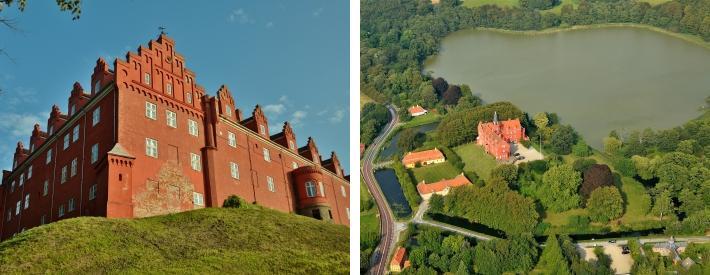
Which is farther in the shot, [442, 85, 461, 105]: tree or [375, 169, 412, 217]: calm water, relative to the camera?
[442, 85, 461, 105]: tree

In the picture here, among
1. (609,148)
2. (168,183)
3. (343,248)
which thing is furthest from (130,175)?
(609,148)

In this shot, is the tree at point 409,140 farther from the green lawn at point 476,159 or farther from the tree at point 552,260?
the tree at point 552,260

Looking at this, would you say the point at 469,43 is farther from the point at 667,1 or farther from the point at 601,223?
the point at 601,223

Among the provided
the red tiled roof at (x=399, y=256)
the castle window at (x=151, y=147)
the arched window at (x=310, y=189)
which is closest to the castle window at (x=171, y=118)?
the castle window at (x=151, y=147)

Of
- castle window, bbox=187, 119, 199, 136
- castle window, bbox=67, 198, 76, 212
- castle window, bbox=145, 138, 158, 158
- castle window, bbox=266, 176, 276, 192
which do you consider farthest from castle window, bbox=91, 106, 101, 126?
castle window, bbox=266, 176, 276, 192

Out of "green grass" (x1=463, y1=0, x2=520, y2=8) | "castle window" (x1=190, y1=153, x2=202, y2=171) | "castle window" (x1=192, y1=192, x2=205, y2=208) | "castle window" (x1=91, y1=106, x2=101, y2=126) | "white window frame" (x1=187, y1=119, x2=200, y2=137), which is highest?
"green grass" (x1=463, y1=0, x2=520, y2=8)

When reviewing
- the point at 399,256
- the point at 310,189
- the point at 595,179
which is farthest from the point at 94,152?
the point at 595,179

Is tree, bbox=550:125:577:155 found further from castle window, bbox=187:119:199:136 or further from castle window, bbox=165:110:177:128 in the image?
castle window, bbox=165:110:177:128
